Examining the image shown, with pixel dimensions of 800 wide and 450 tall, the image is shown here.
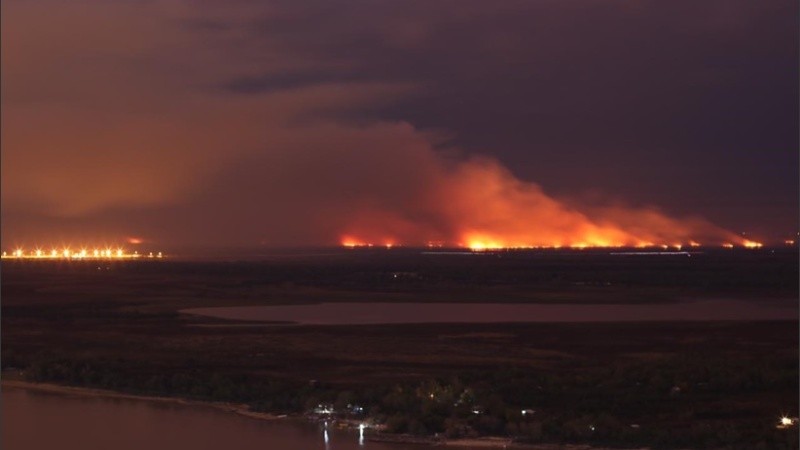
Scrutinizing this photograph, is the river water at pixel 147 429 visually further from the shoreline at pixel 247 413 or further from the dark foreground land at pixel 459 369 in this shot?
the dark foreground land at pixel 459 369

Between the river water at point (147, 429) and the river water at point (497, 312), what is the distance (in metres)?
14.1

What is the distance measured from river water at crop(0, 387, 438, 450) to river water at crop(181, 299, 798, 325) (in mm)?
14119

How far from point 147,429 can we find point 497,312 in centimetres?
2151

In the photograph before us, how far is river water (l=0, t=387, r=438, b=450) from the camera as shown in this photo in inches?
644

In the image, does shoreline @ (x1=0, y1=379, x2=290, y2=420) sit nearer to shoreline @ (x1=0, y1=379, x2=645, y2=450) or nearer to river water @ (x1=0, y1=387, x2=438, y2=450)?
shoreline @ (x1=0, y1=379, x2=645, y2=450)

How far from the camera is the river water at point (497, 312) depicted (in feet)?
114

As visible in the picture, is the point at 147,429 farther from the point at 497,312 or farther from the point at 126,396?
the point at 497,312

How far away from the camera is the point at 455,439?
15984 mm

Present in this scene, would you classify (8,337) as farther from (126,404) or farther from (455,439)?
(455,439)

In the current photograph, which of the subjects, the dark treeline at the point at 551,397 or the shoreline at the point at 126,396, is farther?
the shoreline at the point at 126,396

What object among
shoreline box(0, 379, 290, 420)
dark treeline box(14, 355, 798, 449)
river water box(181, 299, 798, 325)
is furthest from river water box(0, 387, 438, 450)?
river water box(181, 299, 798, 325)

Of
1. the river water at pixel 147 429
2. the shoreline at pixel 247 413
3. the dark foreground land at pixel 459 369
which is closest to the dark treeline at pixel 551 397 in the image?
the dark foreground land at pixel 459 369

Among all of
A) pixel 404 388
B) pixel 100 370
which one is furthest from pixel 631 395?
pixel 100 370

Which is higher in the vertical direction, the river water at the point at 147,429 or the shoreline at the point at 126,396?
the shoreline at the point at 126,396
